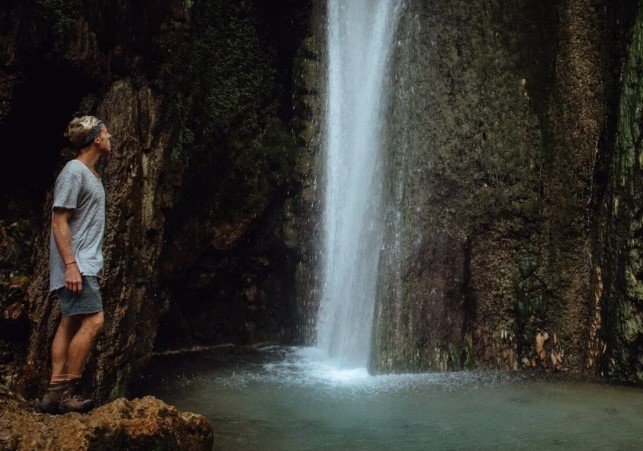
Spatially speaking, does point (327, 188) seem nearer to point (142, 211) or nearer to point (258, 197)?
point (258, 197)

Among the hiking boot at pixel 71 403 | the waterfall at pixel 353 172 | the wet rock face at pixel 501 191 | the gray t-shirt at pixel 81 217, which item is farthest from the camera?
the waterfall at pixel 353 172

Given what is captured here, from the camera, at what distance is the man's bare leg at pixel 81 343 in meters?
4.18

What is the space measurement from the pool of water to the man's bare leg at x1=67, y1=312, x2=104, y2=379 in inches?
45.5

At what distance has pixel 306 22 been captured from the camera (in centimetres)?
1052

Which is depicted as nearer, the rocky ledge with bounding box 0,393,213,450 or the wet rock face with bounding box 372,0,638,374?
the rocky ledge with bounding box 0,393,213,450

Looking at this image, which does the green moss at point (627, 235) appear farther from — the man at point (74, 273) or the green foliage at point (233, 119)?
the man at point (74, 273)

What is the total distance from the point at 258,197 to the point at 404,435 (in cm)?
581

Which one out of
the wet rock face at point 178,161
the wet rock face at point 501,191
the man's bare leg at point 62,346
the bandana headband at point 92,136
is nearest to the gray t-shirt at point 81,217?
the bandana headband at point 92,136

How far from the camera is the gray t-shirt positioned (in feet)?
13.9

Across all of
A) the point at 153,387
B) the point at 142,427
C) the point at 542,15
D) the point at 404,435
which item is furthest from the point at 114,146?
the point at 542,15

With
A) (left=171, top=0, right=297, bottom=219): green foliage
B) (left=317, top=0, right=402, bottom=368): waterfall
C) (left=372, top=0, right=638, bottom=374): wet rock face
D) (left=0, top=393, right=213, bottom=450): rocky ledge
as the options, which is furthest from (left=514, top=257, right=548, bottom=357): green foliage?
(left=0, top=393, right=213, bottom=450): rocky ledge

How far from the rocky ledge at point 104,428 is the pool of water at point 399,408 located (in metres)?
0.68

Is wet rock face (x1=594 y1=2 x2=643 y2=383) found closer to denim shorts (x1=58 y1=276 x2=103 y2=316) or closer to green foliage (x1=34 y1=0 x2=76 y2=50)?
denim shorts (x1=58 y1=276 x2=103 y2=316)

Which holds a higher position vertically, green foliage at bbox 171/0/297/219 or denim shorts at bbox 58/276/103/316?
green foliage at bbox 171/0/297/219
